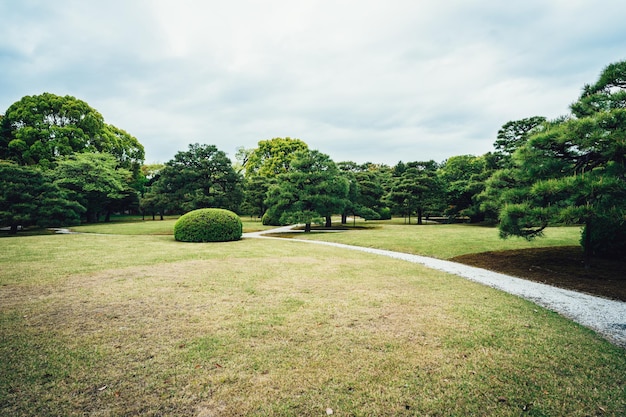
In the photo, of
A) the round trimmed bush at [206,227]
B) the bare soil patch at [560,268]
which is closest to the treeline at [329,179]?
the bare soil patch at [560,268]

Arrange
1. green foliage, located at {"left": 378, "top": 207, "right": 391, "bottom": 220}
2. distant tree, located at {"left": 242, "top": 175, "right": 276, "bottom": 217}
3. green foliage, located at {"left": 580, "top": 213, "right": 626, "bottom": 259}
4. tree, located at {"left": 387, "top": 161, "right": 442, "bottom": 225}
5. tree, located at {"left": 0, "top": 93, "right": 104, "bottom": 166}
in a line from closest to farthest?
green foliage, located at {"left": 580, "top": 213, "right": 626, "bottom": 259} < tree, located at {"left": 0, "top": 93, "right": 104, "bottom": 166} < tree, located at {"left": 387, "top": 161, "right": 442, "bottom": 225} < distant tree, located at {"left": 242, "top": 175, "right": 276, "bottom": 217} < green foliage, located at {"left": 378, "top": 207, "right": 391, "bottom": 220}

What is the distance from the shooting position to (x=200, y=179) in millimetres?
28609

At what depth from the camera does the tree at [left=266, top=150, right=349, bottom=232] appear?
19.8 m

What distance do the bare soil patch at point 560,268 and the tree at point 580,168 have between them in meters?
0.65

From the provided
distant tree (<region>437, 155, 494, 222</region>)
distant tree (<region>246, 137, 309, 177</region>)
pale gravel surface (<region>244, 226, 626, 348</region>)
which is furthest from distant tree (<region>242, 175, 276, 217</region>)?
pale gravel surface (<region>244, 226, 626, 348</region>)

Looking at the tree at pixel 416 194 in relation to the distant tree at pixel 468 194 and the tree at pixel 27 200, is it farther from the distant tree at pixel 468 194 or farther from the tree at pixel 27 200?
the tree at pixel 27 200

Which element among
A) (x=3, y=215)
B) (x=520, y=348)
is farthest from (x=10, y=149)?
(x=520, y=348)

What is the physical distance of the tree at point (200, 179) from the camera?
28250 mm

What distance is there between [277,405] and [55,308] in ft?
14.9

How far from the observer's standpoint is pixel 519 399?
2635mm

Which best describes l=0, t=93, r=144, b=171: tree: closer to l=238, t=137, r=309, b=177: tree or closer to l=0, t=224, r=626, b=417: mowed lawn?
l=238, t=137, r=309, b=177: tree

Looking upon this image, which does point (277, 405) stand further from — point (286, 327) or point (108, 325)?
point (108, 325)

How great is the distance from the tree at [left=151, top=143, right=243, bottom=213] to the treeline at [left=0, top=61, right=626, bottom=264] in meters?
0.10

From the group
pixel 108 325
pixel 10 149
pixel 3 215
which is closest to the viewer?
pixel 108 325
